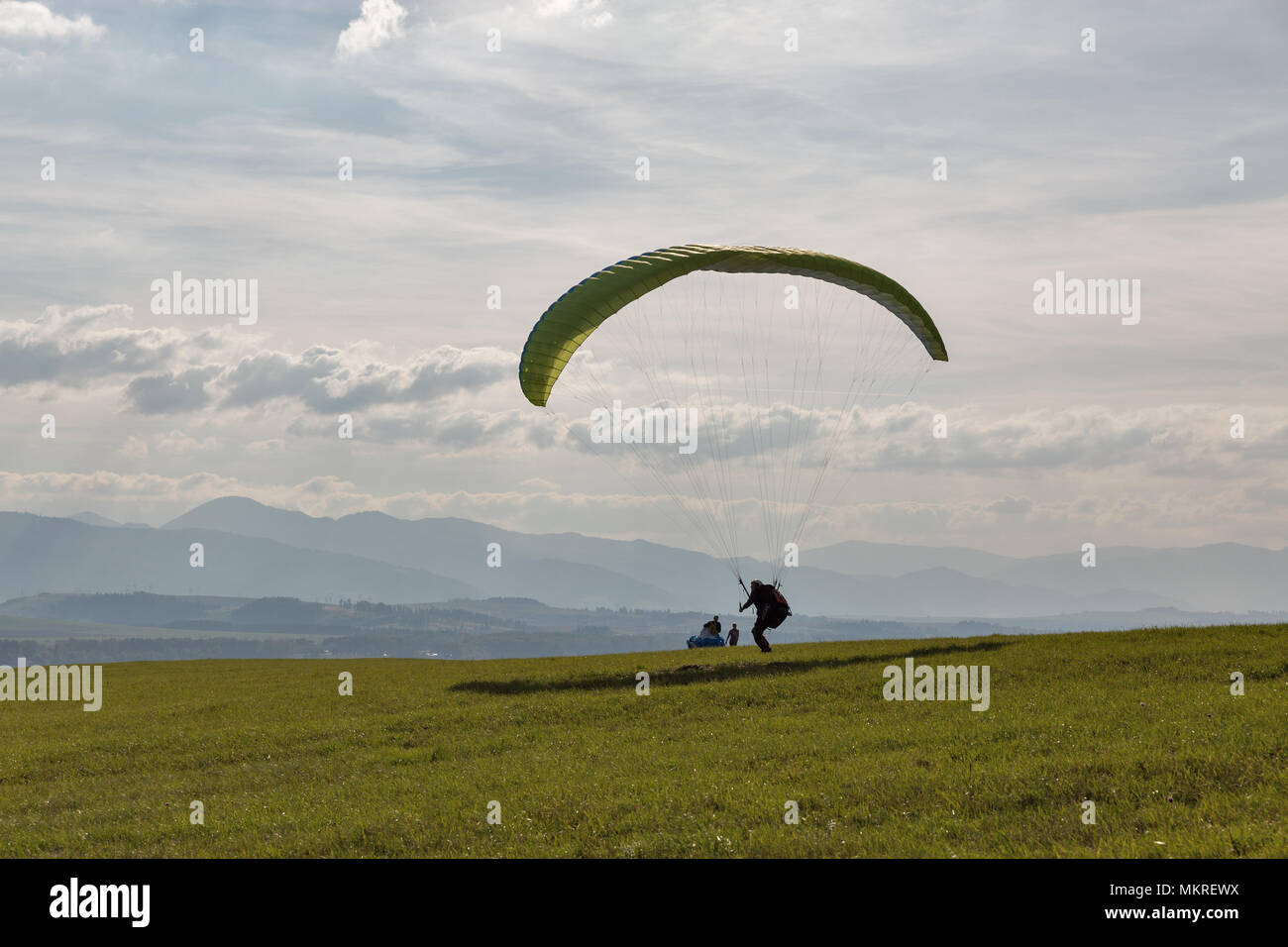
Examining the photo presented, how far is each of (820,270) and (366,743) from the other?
19.5 m

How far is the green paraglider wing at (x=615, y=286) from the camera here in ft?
95.1

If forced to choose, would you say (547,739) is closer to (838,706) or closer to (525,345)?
(838,706)

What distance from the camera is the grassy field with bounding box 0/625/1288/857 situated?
13.5 metres

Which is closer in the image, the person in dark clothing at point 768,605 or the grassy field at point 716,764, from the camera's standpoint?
the grassy field at point 716,764

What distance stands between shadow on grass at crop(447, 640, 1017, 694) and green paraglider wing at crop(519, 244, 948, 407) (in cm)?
907

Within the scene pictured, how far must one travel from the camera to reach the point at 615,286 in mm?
28922

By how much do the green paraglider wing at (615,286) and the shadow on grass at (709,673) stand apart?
29.8ft

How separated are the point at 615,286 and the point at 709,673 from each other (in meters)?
12.5

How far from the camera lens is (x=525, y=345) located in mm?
29750
